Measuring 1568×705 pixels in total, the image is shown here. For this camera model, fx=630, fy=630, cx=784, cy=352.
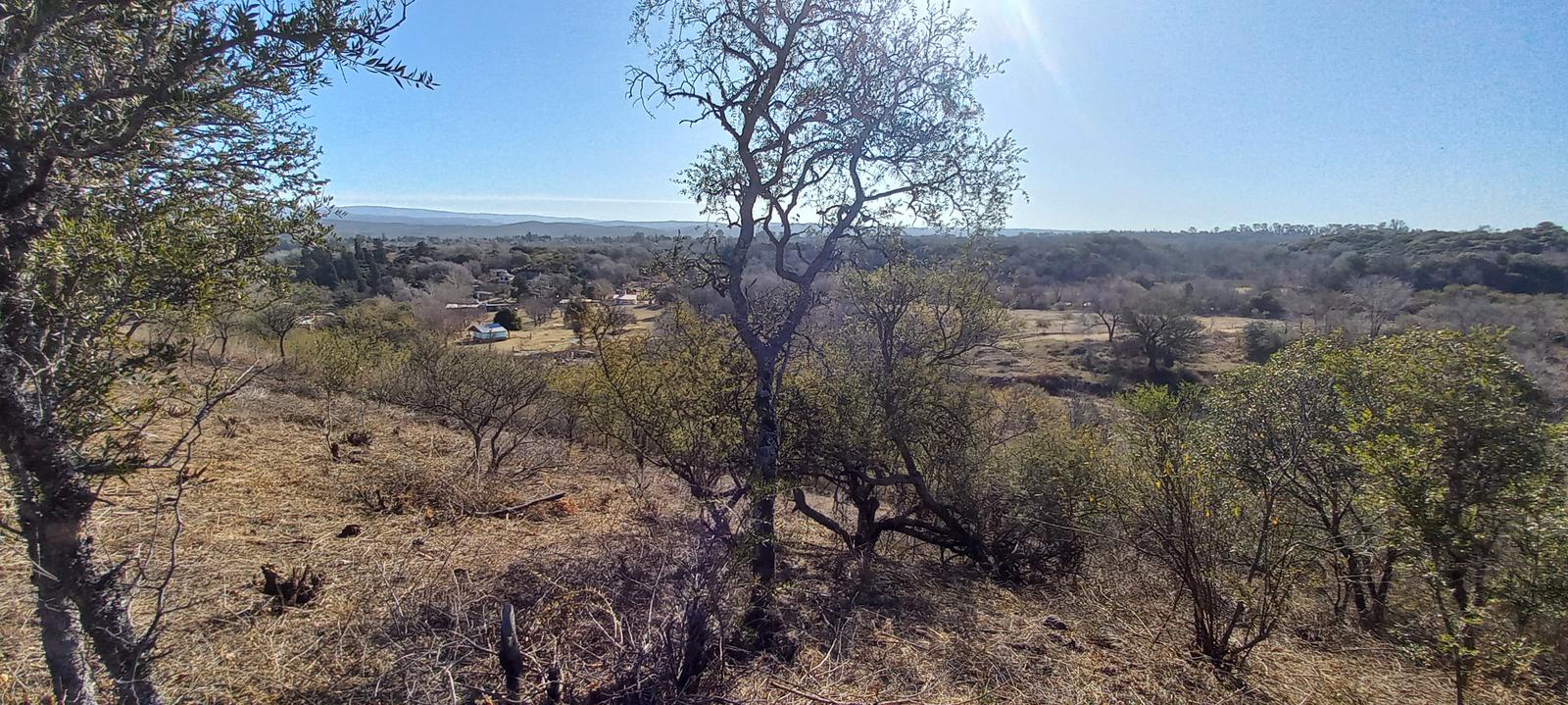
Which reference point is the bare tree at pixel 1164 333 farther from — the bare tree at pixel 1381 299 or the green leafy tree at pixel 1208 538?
the green leafy tree at pixel 1208 538

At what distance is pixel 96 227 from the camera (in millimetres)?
2047

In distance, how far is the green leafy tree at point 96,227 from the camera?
1.98 meters

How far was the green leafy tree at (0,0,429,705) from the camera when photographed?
1.98 metres

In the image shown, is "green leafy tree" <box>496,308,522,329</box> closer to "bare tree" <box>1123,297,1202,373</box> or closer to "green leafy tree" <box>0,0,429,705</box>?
"bare tree" <box>1123,297,1202,373</box>

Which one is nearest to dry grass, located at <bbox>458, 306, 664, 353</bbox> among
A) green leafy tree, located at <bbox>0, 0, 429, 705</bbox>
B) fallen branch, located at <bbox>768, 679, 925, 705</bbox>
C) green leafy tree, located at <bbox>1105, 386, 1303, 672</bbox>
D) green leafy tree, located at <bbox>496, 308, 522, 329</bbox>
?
green leafy tree, located at <bbox>496, 308, 522, 329</bbox>

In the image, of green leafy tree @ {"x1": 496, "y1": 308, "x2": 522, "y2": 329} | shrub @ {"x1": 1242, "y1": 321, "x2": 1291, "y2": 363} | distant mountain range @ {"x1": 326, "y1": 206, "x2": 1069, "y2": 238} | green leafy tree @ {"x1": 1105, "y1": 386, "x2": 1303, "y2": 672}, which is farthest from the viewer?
distant mountain range @ {"x1": 326, "y1": 206, "x2": 1069, "y2": 238}

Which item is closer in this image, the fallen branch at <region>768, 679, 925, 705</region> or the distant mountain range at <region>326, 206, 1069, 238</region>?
the fallen branch at <region>768, 679, 925, 705</region>

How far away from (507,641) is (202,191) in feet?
7.66

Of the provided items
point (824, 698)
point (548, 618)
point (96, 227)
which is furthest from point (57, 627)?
point (824, 698)

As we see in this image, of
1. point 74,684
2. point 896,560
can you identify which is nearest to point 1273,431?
point 896,560

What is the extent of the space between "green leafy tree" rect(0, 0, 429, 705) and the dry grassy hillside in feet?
1.07

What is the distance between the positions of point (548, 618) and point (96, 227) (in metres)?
2.86

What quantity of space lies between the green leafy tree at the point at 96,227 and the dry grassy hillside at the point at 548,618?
1.07 feet

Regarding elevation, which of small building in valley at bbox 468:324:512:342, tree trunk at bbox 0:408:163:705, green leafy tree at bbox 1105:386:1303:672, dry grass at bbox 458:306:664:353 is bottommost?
dry grass at bbox 458:306:664:353
